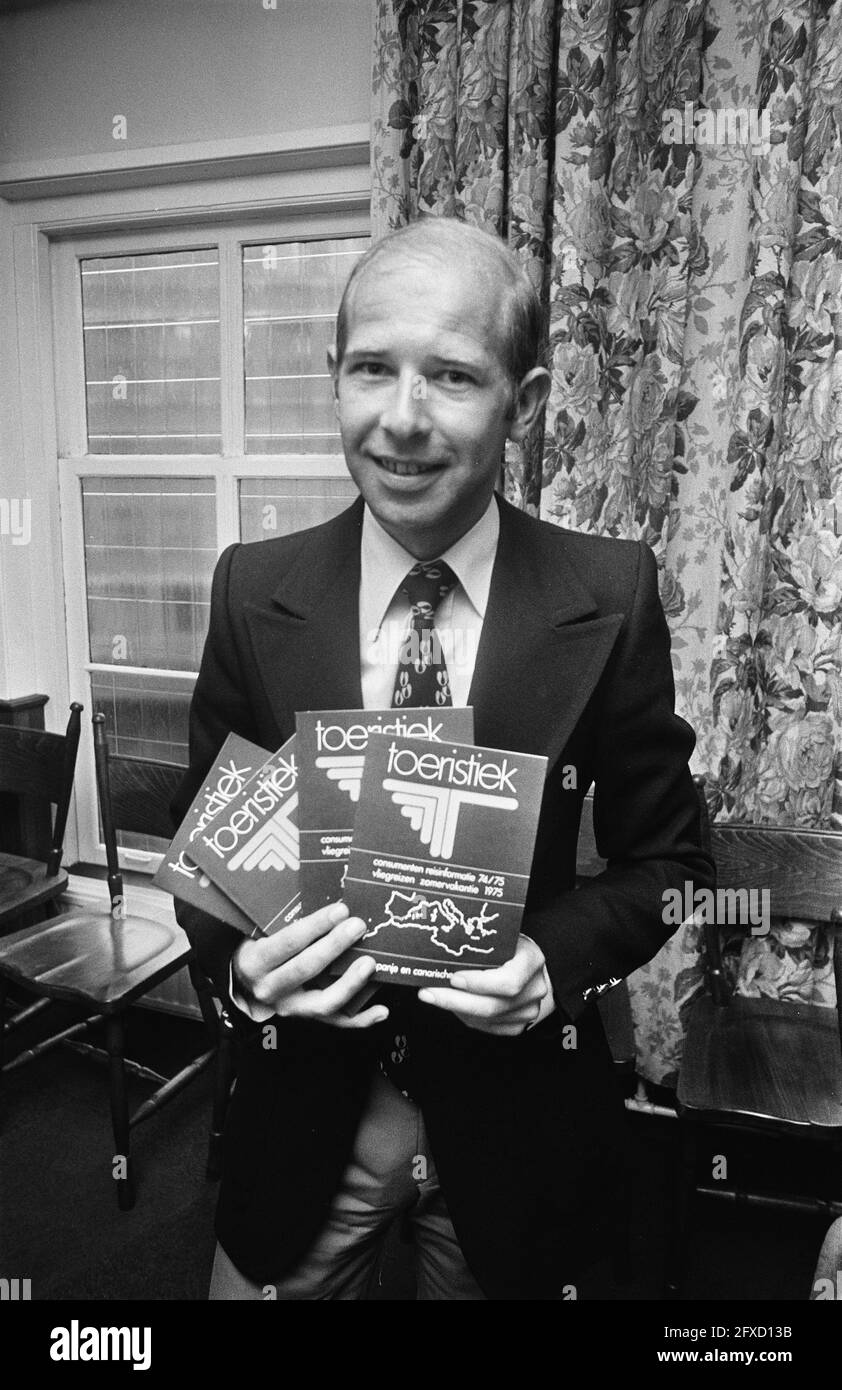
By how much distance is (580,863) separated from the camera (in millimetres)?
2186

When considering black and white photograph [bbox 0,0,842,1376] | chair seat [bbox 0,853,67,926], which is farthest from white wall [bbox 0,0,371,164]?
chair seat [bbox 0,853,67,926]

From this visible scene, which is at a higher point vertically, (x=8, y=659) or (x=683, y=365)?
(x=683, y=365)

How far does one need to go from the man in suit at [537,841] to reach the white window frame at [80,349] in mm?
1733

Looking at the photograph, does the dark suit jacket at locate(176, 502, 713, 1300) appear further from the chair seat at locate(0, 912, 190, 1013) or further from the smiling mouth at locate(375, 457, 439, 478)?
the chair seat at locate(0, 912, 190, 1013)

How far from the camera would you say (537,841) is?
95cm

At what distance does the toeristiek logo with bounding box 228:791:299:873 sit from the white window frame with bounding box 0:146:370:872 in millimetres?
1936

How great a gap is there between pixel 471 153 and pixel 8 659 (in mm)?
2017

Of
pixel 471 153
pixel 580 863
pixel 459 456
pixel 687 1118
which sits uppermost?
pixel 471 153

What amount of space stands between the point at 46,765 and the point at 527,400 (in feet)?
6.81

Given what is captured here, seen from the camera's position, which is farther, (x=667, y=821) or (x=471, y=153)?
(x=471, y=153)

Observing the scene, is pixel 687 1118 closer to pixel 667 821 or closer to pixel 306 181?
pixel 667 821
